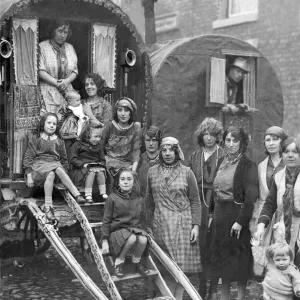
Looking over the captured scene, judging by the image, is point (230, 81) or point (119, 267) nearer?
point (119, 267)

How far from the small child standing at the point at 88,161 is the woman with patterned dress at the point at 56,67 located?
0.65m

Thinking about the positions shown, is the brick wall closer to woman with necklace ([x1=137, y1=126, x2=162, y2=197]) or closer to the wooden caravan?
the wooden caravan

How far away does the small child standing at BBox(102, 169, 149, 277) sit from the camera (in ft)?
22.1

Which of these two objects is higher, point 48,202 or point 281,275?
point 48,202

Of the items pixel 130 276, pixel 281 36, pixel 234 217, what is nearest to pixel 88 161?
pixel 130 276

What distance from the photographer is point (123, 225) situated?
6816 millimetres

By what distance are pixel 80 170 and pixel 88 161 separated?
0.13 metres

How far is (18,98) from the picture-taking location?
27.6ft

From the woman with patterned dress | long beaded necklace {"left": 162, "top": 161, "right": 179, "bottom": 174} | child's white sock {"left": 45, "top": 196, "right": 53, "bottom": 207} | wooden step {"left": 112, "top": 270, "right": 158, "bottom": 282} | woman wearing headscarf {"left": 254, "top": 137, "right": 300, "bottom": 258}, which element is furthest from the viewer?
the woman with patterned dress

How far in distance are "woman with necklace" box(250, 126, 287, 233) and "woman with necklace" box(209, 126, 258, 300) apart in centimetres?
7

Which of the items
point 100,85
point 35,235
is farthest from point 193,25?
point 35,235

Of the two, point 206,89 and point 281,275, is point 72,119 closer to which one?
point 206,89

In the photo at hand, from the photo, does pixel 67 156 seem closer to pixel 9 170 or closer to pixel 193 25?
pixel 9 170

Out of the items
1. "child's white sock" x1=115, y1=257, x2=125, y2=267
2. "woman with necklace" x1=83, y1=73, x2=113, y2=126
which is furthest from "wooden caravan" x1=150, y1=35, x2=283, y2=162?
"child's white sock" x1=115, y1=257, x2=125, y2=267
